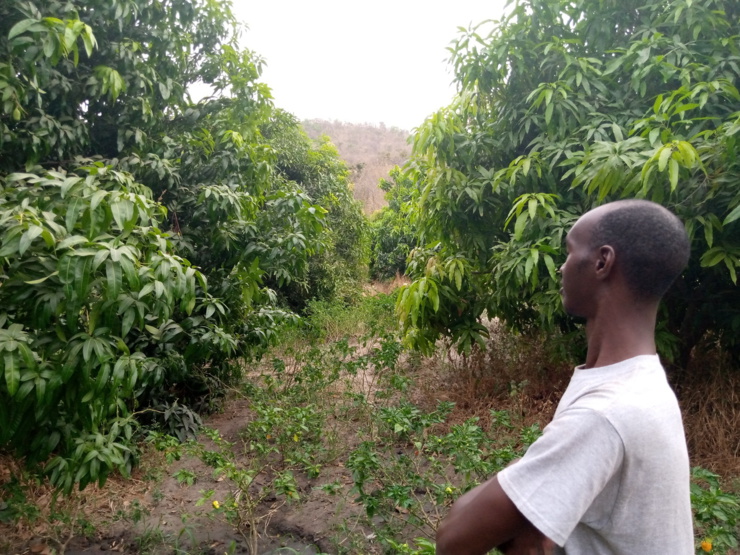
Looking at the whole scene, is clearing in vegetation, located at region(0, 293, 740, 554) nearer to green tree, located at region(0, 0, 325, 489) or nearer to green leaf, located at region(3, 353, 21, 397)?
green tree, located at region(0, 0, 325, 489)

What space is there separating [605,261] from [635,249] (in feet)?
0.19

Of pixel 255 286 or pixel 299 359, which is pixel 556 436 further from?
pixel 299 359

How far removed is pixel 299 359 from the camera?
17.4 ft

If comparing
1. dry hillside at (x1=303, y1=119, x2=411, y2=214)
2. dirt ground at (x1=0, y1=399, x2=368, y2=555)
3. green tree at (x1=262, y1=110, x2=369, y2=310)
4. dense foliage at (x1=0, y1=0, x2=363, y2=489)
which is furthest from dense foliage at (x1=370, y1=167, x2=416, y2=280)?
dry hillside at (x1=303, y1=119, x2=411, y2=214)

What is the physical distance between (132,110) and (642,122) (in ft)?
10.8

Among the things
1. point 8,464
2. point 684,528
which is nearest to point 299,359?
point 8,464

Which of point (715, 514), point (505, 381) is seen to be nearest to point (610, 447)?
point (715, 514)

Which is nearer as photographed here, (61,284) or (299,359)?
(61,284)

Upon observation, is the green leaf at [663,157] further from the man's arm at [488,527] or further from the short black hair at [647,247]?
the man's arm at [488,527]

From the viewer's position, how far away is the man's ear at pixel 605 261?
105 cm

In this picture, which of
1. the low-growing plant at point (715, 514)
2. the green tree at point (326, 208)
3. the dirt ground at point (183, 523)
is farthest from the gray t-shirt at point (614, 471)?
the green tree at point (326, 208)

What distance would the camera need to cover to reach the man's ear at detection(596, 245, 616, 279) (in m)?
1.05

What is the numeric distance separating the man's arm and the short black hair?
18.0 inches

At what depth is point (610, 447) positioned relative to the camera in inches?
35.5
